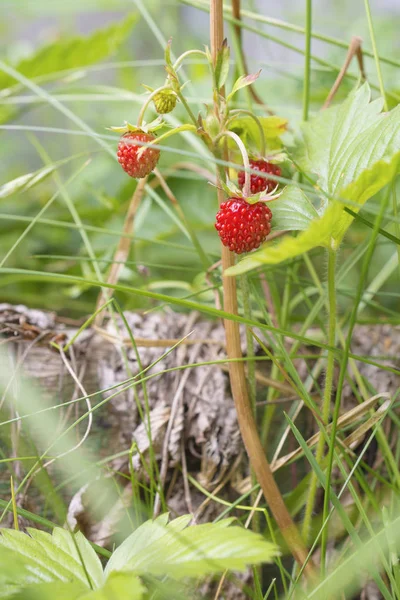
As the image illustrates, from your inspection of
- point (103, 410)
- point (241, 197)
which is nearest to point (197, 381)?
point (103, 410)

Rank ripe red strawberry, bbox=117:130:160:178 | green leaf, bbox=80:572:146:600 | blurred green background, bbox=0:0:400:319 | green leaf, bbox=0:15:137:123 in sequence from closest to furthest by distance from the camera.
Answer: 1. green leaf, bbox=80:572:146:600
2. ripe red strawberry, bbox=117:130:160:178
3. blurred green background, bbox=0:0:400:319
4. green leaf, bbox=0:15:137:123

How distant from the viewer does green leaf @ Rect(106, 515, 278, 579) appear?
0.38 meters

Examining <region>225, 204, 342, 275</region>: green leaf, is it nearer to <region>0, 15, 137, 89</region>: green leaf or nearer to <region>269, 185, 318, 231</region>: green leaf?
<region>269, 185, 318, 231</region>: green leaf

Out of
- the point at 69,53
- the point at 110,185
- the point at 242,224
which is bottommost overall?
the point at 242,224

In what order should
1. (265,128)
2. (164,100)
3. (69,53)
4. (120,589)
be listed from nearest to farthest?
(120,589) < (164,100) < (265,128) < (69,53)

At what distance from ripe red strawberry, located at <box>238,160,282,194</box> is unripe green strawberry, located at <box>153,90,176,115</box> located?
9cm

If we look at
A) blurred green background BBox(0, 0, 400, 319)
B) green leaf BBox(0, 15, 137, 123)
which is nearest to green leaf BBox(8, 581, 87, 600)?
blurred green background BBox(0, 0, 400, 319)

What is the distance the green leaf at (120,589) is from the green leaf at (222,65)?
359 mm

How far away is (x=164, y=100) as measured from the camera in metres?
0.47

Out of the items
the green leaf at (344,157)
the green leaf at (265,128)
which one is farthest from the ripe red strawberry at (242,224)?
the green leaf at (265,128)

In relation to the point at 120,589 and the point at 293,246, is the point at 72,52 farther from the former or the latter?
the point at 120,589

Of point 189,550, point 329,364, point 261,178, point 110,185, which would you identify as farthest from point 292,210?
point 110,185

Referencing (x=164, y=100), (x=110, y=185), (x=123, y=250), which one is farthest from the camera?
(x=110, y=185)

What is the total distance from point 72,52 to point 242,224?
998mm
